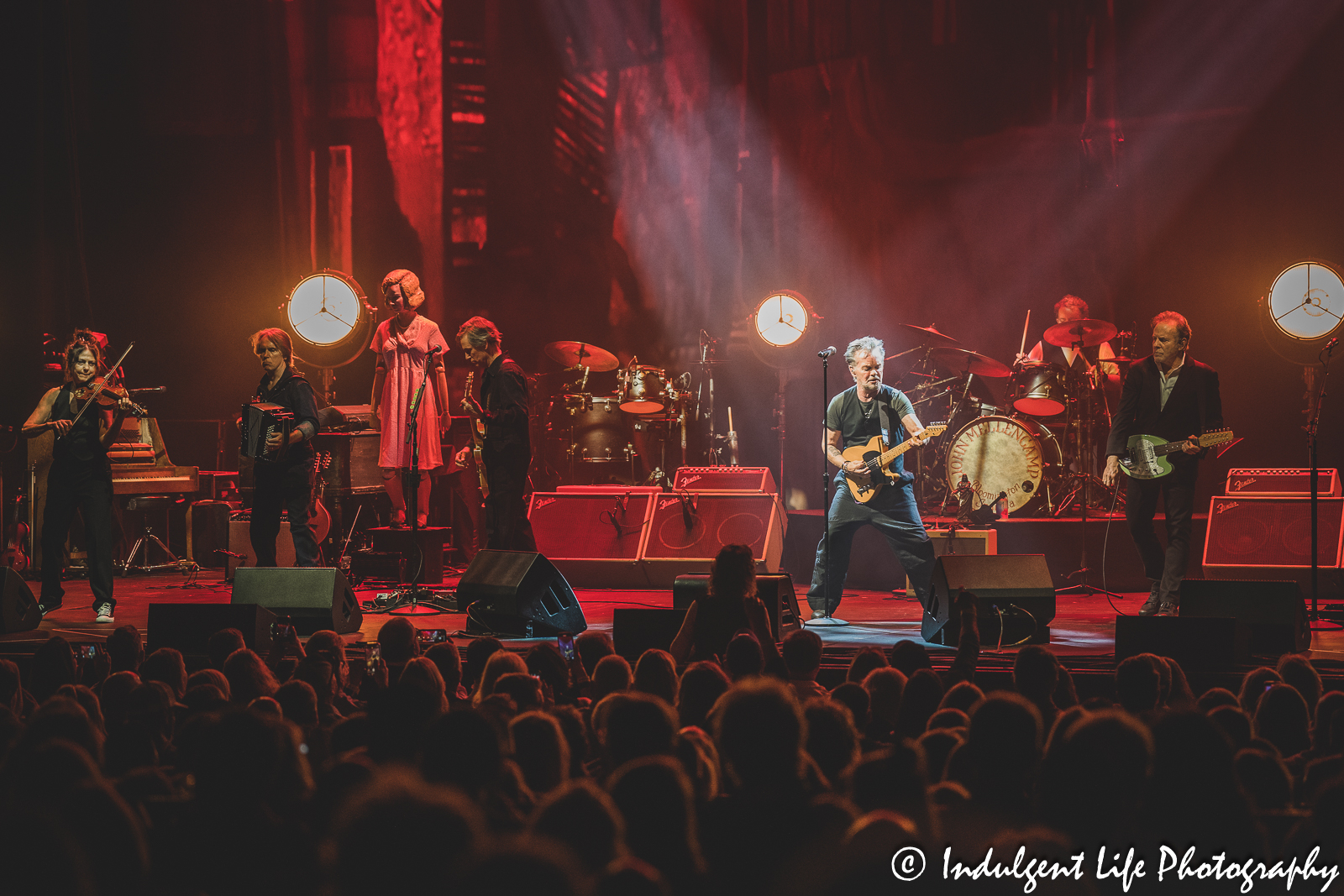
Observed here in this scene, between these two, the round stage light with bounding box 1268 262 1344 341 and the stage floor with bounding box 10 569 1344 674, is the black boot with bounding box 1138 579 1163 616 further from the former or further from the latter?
the round stage light with bounding box 1268 262 1344 341

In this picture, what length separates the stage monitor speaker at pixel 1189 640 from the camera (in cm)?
505

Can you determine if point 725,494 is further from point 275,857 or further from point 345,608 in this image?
point 275,857

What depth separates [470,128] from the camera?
13180 mm

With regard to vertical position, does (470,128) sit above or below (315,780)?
above

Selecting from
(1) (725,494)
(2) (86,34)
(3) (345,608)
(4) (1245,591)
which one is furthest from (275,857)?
(2) (86,34)

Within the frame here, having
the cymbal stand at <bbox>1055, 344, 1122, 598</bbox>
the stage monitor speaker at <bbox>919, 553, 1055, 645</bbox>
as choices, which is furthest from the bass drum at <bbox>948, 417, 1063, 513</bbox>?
the stage monitor speaker at <bbox>919, 553, 1055, 645</bbox>

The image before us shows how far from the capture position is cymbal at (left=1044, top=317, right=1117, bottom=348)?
10.5 m

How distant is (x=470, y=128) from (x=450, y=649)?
396 inches

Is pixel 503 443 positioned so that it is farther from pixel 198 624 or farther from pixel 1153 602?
pixel 1153 602

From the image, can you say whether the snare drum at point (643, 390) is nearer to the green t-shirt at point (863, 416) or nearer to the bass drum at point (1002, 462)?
the bass drum at point (1002, 462)

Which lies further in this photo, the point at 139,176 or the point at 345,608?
the point at 139,176

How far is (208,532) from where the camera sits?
1075cm

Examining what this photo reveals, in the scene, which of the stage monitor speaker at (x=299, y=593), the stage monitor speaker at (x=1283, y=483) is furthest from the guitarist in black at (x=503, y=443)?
the stage monitor speaker at (x=1283, y=483)

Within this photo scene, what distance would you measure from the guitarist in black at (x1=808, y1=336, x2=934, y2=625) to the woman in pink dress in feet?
11.9
